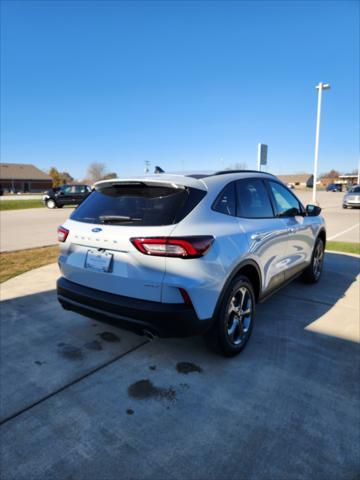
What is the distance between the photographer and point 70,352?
10.8 feet

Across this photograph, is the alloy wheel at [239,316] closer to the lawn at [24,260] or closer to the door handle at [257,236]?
the door handle at [257,236]

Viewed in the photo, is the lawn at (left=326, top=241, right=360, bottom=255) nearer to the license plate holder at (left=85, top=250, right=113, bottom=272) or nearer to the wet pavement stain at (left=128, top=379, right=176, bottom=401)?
the wet pavement stain at (left=128, top=379, right=176, bottom=401)

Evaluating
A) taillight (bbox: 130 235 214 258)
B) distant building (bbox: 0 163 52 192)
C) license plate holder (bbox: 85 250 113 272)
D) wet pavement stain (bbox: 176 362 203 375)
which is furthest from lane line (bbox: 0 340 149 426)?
distant building (bbox: 0 163 52 192)

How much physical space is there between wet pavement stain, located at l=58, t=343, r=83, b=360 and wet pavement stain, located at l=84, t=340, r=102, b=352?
3.8 inches

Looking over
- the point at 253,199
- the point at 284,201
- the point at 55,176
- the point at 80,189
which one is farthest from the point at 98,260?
the point at 55,176

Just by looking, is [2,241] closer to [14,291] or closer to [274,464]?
[14,291]

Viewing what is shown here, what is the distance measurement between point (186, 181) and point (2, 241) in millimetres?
8619

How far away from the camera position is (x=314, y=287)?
5488mm

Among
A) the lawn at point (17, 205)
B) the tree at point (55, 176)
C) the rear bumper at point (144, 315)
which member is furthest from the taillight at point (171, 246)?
the tree at point (55, 176)

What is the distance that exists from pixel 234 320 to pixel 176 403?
0.99 metres

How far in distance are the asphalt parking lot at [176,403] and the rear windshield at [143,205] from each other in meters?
1.32

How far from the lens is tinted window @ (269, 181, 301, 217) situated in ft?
13.6

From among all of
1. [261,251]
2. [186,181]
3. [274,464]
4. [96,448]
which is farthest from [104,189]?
[274,464]

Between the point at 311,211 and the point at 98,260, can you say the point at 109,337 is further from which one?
the point at 311,211
